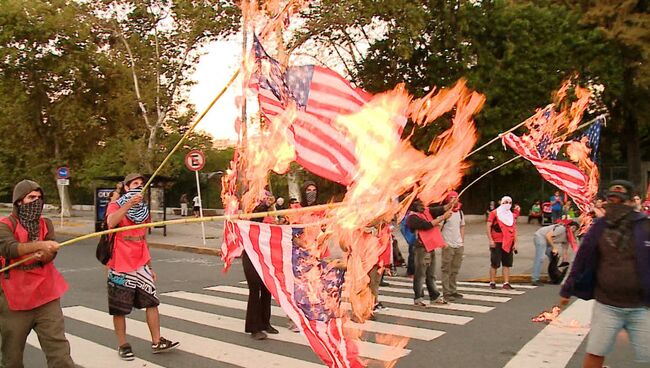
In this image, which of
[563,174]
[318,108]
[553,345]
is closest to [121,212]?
[318,108]

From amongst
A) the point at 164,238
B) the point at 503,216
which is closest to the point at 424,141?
the point at 164,238

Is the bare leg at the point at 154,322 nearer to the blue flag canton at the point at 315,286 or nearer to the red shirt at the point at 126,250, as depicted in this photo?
the red shirt at the point at 126,250

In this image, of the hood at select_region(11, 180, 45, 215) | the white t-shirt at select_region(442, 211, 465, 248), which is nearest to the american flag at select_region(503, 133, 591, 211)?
the white t-shirt at select_region(442, 211, 465, 248)

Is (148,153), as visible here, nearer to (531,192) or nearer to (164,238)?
(164,238)

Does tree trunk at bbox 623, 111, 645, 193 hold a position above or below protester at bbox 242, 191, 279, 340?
above

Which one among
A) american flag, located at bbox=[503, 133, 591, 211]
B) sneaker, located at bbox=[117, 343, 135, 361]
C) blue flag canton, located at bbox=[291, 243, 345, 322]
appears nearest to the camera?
blue flag canton, located at bbox=[291, 243, 345, 322]

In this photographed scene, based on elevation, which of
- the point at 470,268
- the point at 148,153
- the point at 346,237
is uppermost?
the point at 148,153

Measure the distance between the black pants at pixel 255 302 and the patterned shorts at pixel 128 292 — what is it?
1244mm

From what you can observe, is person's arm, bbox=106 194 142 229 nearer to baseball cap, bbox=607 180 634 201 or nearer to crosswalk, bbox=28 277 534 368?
crosswalk, bbox=28 277 534 368

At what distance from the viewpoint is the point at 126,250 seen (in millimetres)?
5703

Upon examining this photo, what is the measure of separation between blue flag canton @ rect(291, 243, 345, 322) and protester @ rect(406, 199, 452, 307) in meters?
4.45

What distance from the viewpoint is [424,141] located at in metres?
25.2

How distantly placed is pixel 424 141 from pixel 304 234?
21.6m

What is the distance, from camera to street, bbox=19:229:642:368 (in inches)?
229
